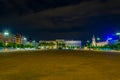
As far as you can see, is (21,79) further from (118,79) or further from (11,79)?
(118,79)

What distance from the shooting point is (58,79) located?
1399 centimetres

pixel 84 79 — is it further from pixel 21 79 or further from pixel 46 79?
pixel 21 79

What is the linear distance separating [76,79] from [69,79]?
405 mm

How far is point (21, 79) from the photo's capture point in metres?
13.8

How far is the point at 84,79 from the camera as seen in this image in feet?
46.1

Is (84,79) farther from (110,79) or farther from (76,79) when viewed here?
(110,79)

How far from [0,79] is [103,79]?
577 centimetres

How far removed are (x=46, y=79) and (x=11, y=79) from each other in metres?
1.95

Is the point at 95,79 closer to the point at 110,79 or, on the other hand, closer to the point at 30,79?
the point at 110,79

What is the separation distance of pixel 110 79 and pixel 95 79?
0.85m

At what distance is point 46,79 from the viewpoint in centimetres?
1405

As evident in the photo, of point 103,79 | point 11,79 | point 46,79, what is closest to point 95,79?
point 103,79

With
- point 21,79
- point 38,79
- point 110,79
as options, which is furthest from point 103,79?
point 21,79

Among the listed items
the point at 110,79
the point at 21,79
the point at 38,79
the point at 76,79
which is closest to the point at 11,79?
the point at 21,79
